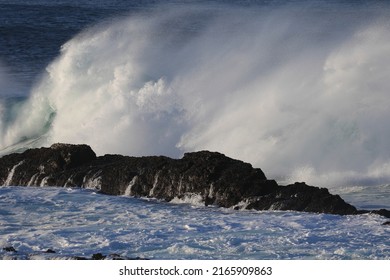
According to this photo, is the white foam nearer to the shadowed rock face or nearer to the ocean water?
the ocean water

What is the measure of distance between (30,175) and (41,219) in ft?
11.5

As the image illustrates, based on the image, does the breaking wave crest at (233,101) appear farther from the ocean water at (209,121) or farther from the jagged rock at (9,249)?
the jagged rock at (9,249)

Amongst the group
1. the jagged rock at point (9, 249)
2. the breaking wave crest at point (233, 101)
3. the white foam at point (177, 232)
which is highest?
the breaking wave crest at point (233, 101)

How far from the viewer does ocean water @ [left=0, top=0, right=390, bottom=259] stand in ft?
60.0

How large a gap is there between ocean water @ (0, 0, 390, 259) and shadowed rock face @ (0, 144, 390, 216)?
43 cm

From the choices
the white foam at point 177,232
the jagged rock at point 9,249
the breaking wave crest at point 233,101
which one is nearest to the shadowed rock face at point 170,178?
the white foam at point 177,232

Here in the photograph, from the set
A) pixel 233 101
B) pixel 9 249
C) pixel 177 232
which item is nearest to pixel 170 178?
pixel 177 232

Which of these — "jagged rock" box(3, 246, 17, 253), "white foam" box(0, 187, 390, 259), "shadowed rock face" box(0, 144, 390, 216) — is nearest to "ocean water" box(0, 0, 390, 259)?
"white foam" box(0, 187, 390, 259)

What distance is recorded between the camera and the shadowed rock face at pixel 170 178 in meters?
20.2

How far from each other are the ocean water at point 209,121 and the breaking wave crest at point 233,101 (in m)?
0.05

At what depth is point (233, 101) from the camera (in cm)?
2969

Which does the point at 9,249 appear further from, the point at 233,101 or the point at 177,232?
the point at 233,101
